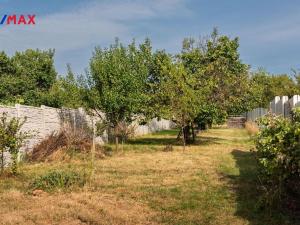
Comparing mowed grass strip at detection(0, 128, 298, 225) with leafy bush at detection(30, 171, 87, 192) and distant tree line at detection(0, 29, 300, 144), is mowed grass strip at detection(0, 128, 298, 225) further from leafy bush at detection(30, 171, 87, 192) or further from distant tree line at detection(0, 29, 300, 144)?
distant tree line at detection(0, 29, 300, 144)

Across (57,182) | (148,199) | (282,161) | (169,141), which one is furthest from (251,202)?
(169,141)

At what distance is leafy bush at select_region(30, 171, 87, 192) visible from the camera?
987 cm

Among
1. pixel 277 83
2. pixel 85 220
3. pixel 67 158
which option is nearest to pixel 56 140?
pixel 67 158

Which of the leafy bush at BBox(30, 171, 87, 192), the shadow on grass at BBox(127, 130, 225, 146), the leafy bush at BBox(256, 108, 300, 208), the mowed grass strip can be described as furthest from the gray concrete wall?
the leafy bush at BBox(256, 108, 300, 208)

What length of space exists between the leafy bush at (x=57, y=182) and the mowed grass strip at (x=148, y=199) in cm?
31

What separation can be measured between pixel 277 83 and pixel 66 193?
54.7 m

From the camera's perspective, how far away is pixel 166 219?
770cm

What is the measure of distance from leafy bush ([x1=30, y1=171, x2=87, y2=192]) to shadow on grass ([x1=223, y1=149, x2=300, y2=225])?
3717 mm

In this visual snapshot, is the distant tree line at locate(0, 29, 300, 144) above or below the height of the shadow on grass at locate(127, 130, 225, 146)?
above

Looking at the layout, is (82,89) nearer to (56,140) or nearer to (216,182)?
(56,140)

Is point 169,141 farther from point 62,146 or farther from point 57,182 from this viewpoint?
point 57,182

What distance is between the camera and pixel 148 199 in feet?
30.4

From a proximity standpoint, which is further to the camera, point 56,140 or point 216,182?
point 56,140

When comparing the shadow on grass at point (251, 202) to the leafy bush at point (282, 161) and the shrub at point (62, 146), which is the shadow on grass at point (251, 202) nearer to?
the leafy bush at point (282, 161)
